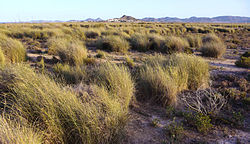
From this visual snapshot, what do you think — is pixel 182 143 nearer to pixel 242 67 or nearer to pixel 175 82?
pixel 175 82

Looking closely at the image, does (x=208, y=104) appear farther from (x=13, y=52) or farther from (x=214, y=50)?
(x=13, y=52)

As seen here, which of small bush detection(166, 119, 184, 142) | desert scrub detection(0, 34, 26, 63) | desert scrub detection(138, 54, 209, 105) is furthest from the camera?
desert scrub detection(0, 34, 26, 63)

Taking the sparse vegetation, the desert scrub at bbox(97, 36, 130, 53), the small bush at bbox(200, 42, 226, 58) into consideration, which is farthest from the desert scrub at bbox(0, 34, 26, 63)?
the small bush at bbox(200, 42, 226, 58)

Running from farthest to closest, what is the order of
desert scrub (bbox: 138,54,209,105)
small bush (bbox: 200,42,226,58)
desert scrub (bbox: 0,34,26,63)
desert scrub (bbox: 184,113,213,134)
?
small bush (bbox: 200,42,226,58)
desert scrub (bbox: 0,34,26,63)
desert scrub (bbox: 138,54,209,105)
desert scrub (bbox: 184,113,213,134)

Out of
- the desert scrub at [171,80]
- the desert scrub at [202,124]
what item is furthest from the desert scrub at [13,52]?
the desert scrub at [202,124]

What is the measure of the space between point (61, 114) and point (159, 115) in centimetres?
184

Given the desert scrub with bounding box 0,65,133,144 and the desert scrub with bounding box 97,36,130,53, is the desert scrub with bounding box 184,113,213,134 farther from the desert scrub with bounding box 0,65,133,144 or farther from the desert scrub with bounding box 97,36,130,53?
the desert scrub with bounding box 97,36,130,53

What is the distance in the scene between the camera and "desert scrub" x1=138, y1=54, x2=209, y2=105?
3.69m

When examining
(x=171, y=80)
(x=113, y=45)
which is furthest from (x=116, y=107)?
(x=113, y=45)

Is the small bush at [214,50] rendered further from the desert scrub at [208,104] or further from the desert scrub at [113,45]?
the desert scrub at [208,104]

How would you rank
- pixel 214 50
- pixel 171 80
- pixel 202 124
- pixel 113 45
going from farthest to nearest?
pixel 113 45 → pixel 214 50 → pixel 171 80 → pixel 202 124

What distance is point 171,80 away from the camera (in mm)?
3957

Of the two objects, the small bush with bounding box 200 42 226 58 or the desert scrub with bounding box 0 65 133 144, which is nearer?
the desert scrub with bounding box 0 65 133 144

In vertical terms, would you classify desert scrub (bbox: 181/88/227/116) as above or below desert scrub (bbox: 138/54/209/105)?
below
